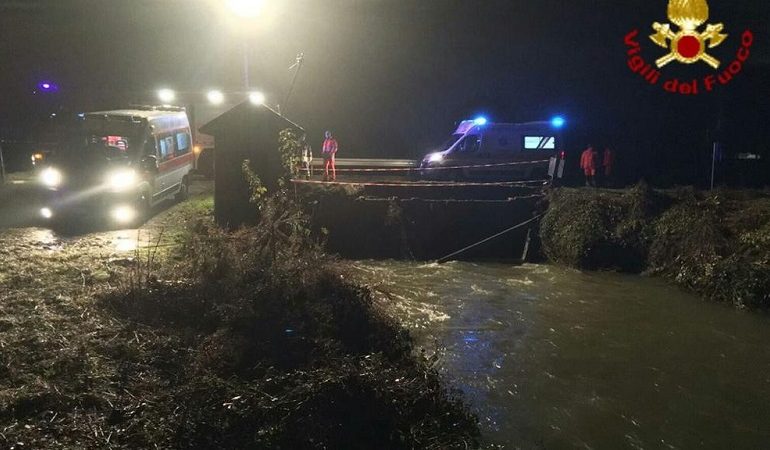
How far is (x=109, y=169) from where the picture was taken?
13.6 m

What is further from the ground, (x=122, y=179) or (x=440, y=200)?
(x=122, y=179)

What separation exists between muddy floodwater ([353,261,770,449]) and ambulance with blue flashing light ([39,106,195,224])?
5.77 meters

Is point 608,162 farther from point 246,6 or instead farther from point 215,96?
point 215,96

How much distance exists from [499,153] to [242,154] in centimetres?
1122

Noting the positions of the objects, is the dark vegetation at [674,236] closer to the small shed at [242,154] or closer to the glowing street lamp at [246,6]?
the small shed at [242,154]

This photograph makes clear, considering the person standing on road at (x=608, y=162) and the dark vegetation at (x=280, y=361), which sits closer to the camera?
the dark vegetation at (x=280, y=361)

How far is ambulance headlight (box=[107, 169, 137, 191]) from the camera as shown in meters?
13.5

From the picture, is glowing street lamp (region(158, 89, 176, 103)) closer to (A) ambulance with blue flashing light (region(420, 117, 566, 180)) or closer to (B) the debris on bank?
(A) ambulance with blue flashing light (region(420, 117, 566, 180))

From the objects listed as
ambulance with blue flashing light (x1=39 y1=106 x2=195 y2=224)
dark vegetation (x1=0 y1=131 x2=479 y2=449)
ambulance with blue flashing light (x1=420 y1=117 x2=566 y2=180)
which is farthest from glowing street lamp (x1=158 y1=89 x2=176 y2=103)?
dark vegetation (x1=0 y1=131 x2=479 y2=449)

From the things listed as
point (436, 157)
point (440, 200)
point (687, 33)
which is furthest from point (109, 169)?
point (687, 33)

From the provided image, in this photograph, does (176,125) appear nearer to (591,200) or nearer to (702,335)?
(591,200)

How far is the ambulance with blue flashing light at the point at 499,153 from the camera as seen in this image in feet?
62.1

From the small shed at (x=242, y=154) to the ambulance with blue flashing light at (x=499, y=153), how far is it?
9.40 meters

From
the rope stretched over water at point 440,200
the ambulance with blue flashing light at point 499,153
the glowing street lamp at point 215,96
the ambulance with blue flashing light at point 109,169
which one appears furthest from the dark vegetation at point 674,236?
the glowing street lamp at point 215,96
